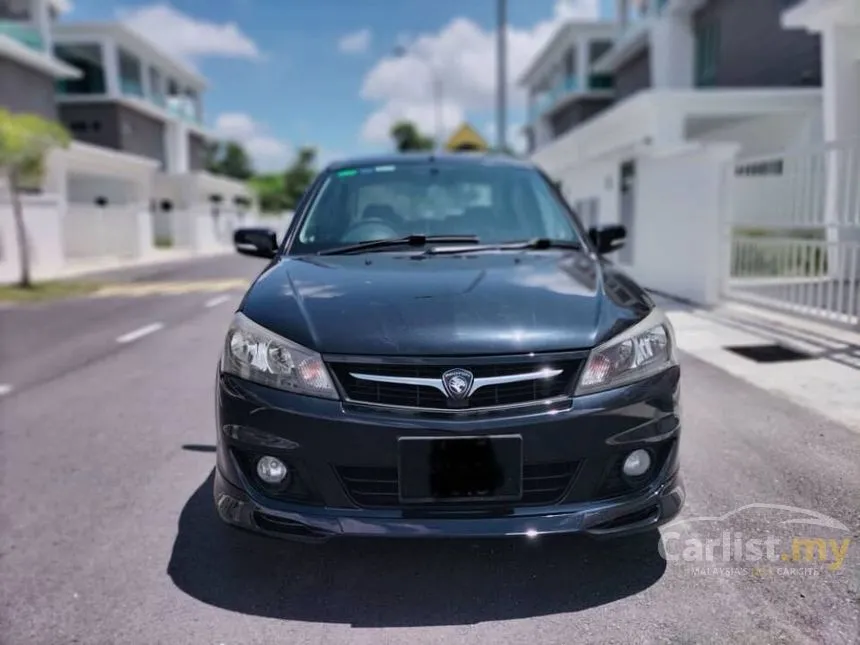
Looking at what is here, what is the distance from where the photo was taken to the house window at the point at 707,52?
2162 centimetres

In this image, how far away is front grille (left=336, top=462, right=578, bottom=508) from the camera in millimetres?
2496

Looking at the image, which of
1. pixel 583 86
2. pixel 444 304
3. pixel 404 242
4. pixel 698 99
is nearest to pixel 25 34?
pixel 583 86

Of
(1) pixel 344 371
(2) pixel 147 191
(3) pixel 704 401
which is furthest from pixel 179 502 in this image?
(2) pixel 147 191

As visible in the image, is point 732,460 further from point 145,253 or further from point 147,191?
point 147,191

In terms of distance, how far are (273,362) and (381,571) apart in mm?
930

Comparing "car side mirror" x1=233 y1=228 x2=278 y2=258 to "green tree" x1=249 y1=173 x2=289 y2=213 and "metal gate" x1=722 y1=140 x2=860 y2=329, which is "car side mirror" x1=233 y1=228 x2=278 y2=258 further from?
"green tree" x1=249 y1=173 x2=289 y2=213

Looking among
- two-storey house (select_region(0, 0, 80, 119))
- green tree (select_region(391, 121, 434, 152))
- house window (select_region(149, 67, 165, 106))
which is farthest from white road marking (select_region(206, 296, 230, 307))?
green tree (select_region(391, 121, 434, 152))

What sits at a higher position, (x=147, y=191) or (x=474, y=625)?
(x=147, y=191)

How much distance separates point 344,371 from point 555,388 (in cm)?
72

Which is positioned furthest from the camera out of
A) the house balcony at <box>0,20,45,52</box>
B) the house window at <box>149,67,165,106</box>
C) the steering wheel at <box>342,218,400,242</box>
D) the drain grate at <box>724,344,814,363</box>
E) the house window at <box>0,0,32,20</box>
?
the house window at <box>149,67,165,106</box>

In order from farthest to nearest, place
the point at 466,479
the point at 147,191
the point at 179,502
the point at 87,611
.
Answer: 1. the point at 147,191
2. the point at 179,502
3. the point at 87,611
4. the point at 466,479

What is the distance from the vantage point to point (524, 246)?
369cm

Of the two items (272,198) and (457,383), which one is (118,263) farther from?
(272,198)

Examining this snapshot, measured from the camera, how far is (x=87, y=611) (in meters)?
2.63
